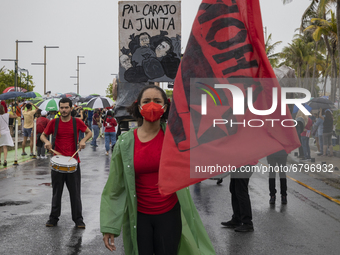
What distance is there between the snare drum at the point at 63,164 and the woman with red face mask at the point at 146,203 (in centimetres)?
381

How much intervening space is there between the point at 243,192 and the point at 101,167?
356 inches

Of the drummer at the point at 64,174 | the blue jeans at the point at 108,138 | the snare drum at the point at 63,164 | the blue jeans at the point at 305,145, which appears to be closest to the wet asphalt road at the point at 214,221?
the drummer at the point at 64,174

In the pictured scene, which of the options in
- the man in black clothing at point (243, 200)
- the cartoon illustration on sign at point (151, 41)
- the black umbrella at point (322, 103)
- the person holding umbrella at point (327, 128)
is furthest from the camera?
the black umbrella at point (322, 103)

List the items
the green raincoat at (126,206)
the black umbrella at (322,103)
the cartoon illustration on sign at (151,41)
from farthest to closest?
the black umbrella at (322,103), the cartoon illustration on sign at (151,41), the green raincoat at (126,206)

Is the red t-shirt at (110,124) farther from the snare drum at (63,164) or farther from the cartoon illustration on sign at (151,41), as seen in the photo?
the snare drum at (63,164)

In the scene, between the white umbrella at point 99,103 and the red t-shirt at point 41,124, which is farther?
the white umbrella at point 99,103

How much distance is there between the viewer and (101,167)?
15.5 metres

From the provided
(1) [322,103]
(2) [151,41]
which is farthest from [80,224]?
(1) [322,103]

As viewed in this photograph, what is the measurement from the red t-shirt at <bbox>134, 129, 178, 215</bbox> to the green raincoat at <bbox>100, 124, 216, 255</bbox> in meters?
0.07

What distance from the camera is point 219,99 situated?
9.75 ft

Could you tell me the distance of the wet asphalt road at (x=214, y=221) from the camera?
6.35m

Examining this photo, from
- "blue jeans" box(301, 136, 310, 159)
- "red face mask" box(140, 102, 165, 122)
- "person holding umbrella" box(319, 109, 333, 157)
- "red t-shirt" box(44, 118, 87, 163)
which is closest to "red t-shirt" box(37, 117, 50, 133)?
"blue jeans" box(301, 136, 310, 159)

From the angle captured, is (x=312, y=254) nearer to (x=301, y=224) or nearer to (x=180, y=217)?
(x=301, y=224)

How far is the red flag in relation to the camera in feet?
9.42
